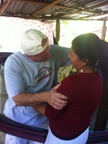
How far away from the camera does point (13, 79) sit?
1215 mm

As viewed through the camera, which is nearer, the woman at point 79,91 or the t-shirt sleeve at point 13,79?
the woman at point 79,91

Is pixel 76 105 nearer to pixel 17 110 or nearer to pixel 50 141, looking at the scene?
pixel 50 141

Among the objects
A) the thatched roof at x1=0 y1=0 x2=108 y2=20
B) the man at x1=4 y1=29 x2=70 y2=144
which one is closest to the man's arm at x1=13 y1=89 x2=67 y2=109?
the man at x1=4 y1=29 x2=70 y2=144

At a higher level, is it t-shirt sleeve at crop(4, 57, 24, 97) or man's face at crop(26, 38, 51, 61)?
man's face at crop(26, 38, 51, 61)

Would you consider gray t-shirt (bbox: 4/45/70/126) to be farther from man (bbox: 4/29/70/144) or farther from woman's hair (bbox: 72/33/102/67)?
woman's hair (bbox: 72/33/102/67)

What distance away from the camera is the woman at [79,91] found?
3.01ft

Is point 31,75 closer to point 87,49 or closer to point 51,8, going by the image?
point 87,49

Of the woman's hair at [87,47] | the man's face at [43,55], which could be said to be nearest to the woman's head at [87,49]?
the woman's hair at [87,47]

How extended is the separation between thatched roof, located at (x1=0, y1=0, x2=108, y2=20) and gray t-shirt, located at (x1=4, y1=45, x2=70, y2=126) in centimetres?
158

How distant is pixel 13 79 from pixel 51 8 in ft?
8.51

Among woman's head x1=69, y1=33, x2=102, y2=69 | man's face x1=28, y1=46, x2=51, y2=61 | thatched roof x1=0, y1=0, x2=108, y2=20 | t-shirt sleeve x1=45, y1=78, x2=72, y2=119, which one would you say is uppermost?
thatched roof x1=0, y1=0, x2=108, y2=20

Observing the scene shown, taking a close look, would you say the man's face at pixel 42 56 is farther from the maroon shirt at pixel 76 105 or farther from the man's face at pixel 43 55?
the maroon shirt at pixel 76 105

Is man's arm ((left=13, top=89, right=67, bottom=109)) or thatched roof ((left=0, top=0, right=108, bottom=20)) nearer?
man's arm ((left=13, top=89, right=67, bottom=109))

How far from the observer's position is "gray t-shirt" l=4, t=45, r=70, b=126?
123 cm
